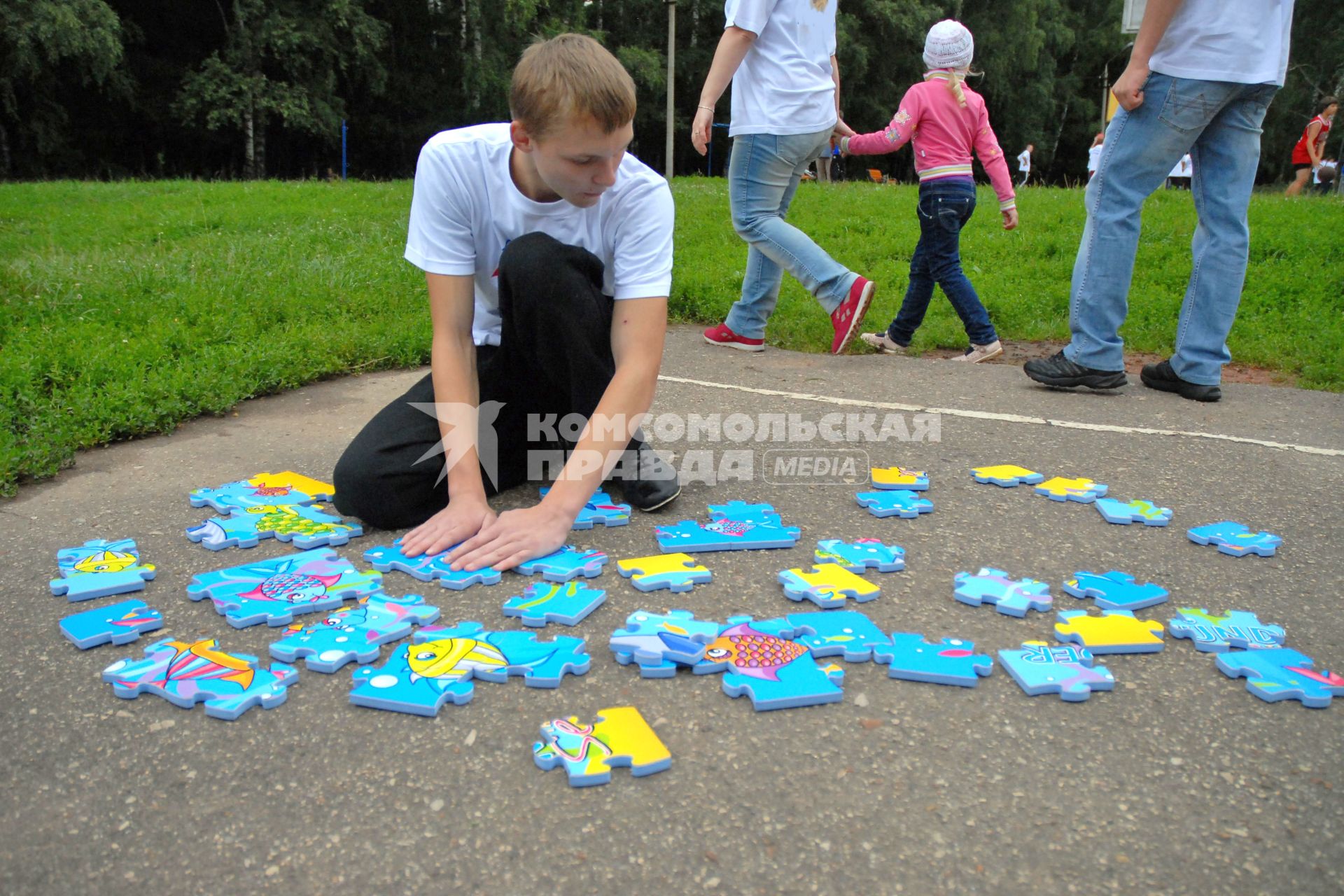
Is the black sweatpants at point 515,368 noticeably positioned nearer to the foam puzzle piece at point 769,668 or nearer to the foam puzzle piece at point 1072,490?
the foam puzzle piece at point 769,668

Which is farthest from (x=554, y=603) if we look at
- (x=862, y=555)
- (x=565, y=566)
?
(x=862, y=555)

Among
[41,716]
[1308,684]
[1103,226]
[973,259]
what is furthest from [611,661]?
[973,259]

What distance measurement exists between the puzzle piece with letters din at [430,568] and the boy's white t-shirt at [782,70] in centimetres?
345

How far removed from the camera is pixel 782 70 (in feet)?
16.9

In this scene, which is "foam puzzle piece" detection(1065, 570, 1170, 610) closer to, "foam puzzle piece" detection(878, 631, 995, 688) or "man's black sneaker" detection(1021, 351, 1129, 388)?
"foam puzzle piece" detection(878, 631, 995, 688)

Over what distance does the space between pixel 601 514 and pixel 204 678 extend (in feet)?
4.14

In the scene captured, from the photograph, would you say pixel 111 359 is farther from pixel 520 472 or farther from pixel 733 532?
pixel 733 532

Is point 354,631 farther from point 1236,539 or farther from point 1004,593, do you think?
point 1236,539

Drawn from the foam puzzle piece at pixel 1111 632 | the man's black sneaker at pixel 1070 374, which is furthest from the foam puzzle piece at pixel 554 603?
the man's black sneaker at pixel 1070 374

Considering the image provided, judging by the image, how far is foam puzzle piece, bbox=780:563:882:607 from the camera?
2.46 metres

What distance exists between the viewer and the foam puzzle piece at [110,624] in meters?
2.23

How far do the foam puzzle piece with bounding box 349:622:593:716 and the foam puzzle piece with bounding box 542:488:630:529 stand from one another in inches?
29.0

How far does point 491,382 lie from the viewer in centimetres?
315

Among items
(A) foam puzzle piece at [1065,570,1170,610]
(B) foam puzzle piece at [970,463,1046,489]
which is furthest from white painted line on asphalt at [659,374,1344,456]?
(A) foam puzzle piece at [1065,570,1170,610]
